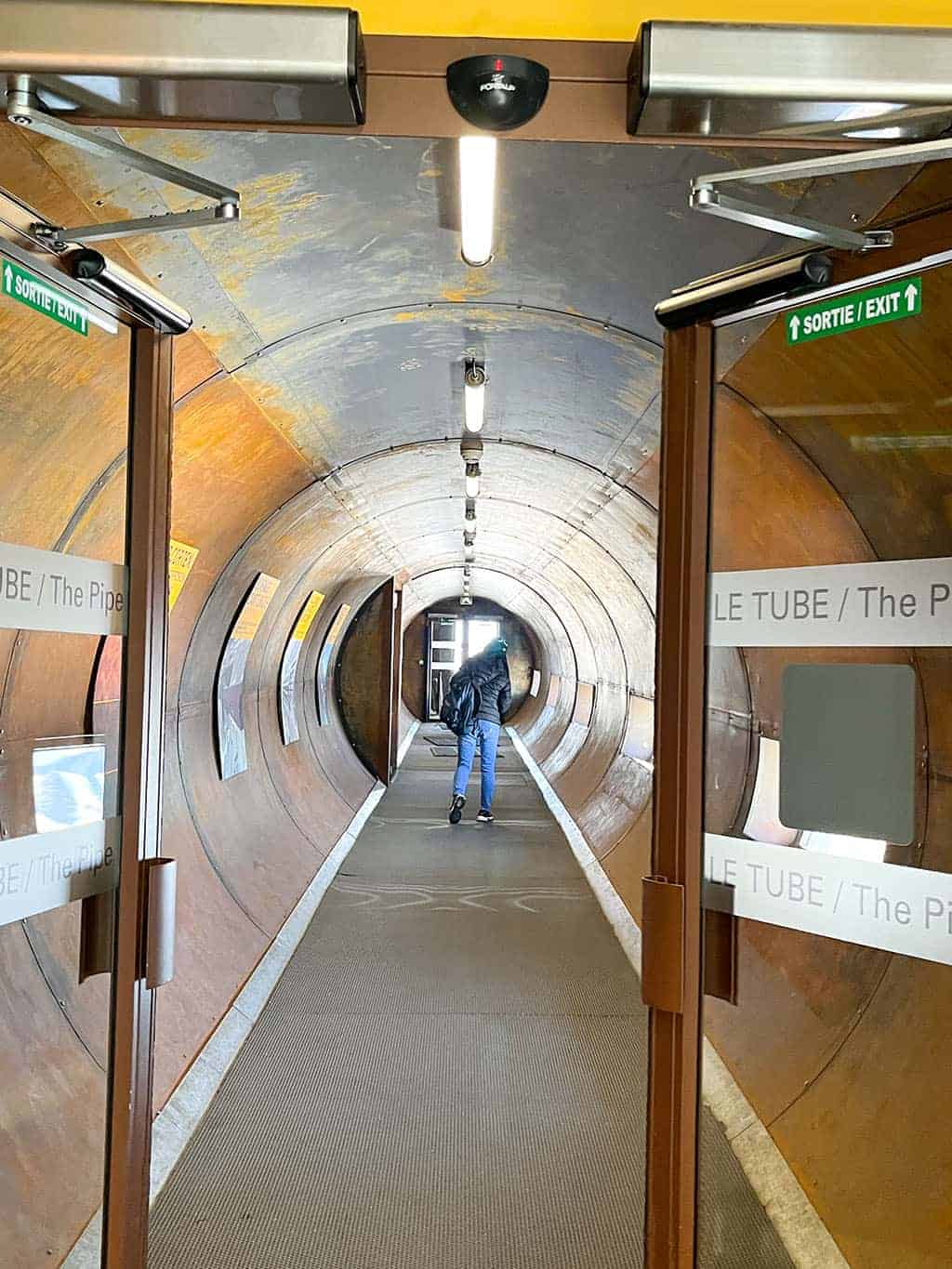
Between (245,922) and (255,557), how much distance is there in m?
2.16

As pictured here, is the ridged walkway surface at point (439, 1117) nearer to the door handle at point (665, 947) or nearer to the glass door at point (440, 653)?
the door handle at point (665, 947)

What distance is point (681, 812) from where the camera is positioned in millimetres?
2418

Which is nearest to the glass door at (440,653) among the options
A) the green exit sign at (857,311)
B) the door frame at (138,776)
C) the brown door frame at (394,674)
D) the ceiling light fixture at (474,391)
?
the brown door frame at (394,674)

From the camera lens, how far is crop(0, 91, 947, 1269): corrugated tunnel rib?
3.07m

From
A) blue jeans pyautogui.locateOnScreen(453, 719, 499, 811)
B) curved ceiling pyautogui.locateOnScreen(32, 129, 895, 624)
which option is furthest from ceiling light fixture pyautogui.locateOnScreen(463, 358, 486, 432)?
blue jeans pyautogui.locateOnScreen(453, 719, 499, 811)

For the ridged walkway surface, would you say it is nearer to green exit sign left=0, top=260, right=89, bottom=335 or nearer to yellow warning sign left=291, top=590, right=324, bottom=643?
green exit sign left=0, top=260, right=89, bottom=335

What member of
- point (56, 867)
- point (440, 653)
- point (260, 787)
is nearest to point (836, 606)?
point (56, 867)

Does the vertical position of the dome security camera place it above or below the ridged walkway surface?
above

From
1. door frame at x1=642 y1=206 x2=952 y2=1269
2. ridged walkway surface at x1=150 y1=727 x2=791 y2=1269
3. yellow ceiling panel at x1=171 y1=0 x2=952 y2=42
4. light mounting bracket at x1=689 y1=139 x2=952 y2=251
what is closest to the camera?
light mounting bracket at x1=689 y1=139 x2=952 y2=251

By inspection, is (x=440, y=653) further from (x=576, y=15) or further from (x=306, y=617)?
(x=576, y=15)

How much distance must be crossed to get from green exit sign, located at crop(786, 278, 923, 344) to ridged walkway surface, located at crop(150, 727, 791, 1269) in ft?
6.74

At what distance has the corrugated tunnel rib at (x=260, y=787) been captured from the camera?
10.1 ft

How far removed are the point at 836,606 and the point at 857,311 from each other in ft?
1.99

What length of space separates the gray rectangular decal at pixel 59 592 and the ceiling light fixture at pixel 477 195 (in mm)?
1323
